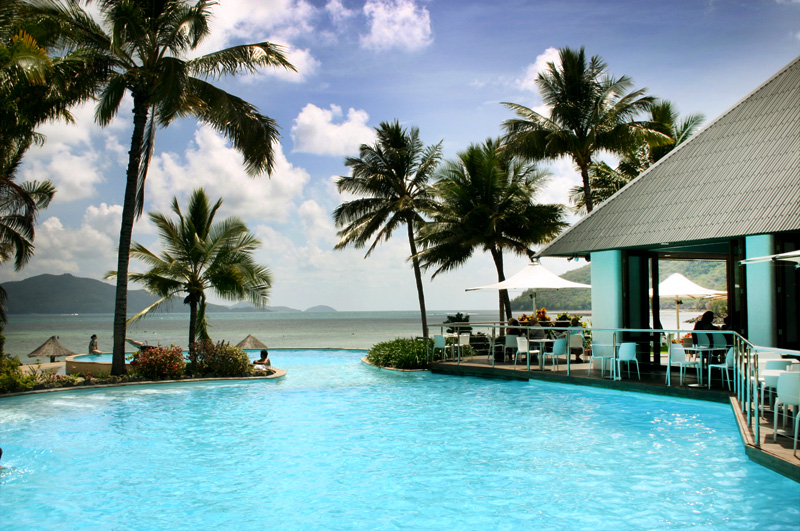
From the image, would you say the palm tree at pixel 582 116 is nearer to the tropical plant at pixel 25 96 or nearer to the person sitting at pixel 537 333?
the person sitting at pixel 537 333

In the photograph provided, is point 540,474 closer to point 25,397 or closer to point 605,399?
point 605,399

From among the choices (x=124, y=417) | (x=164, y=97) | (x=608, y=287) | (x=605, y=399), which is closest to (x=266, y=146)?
(x=164, y=97)

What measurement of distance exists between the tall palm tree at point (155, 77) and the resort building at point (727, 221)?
913 cm

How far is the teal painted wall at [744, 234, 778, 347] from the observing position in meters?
10.8

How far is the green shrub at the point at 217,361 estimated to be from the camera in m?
16.9

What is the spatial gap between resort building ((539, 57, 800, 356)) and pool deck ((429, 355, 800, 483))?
1.40m

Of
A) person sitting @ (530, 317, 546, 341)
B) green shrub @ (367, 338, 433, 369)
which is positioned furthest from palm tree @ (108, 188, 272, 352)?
person sitting @ (530, 317, 546, 341)

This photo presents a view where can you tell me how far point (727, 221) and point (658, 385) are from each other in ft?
12.0

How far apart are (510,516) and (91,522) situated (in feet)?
14.2

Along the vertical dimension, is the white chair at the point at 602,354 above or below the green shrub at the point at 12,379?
above

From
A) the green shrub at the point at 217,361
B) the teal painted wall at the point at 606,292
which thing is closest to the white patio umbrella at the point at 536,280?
the teal painted wall at the point at 606,292

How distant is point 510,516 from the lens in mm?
5832

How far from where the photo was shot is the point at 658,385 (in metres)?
11.5

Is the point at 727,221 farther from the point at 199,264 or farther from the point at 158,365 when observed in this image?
the point at 199,264
